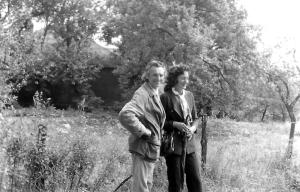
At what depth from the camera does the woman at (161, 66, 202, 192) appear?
3.72 meters

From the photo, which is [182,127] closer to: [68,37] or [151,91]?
[151,91]

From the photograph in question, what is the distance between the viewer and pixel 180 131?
3.76m

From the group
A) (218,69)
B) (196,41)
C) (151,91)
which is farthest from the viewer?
(196,41)

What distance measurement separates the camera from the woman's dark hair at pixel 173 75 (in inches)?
150

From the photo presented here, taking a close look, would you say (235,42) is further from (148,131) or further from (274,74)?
(148,131)

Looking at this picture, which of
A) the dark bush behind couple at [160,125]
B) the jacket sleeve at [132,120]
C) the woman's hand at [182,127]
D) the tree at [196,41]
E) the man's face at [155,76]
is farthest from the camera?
the tree at [196,41]

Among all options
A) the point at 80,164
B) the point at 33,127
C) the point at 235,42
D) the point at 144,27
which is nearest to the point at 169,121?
the point at 80,164

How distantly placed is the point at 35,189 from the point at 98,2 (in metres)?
20.1

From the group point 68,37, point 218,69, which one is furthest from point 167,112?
point 68,37

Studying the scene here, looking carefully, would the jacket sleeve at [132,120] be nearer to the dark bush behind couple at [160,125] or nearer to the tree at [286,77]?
the dark bush behind couple at [160,125]

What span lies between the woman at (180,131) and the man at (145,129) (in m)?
0.36

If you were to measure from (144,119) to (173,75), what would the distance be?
0.75 metres

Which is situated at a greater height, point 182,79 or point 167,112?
point 182,79

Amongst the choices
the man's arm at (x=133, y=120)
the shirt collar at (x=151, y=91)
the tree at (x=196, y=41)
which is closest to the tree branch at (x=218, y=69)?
the tree at (x=196, y=41)
